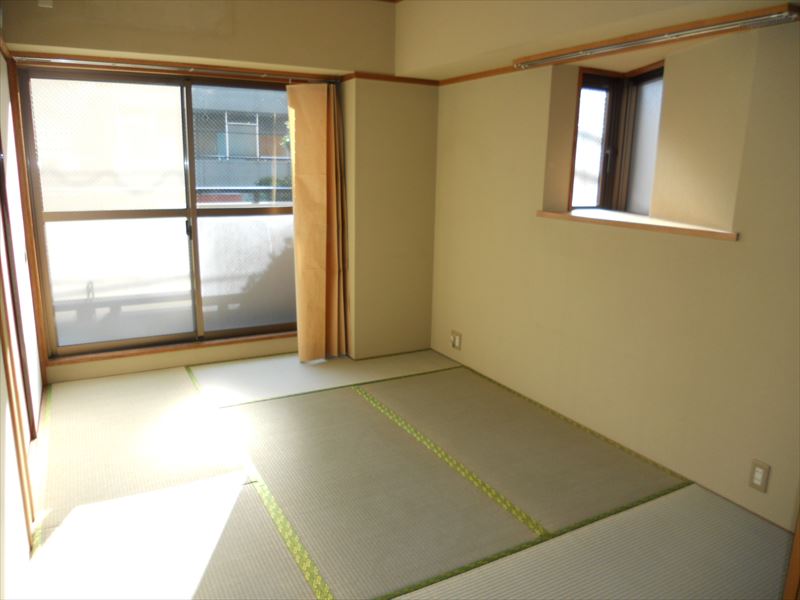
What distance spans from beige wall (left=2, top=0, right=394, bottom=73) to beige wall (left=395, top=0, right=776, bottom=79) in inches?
10.3

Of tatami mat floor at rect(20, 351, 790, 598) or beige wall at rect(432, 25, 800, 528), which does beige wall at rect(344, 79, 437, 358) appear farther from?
tatami mat floor at rect(20, 351, 790, 598)

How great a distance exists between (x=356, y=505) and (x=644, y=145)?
2753 millimetres

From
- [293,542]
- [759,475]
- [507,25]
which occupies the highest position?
[507,25]

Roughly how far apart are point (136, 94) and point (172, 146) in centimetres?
38

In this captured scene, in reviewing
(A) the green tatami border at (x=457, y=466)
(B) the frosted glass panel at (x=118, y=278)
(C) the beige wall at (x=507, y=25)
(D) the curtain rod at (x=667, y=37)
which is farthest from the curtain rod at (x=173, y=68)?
(A) the green tatami border at (x=457, y=466)

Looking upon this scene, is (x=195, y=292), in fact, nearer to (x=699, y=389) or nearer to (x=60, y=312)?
(x=60, y=312)

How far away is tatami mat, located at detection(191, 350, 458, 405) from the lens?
387 centimetres

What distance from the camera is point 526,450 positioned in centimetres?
316

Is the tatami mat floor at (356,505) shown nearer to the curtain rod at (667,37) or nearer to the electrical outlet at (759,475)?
the electrical outlet at (759,475)

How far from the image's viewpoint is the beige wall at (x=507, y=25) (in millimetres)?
2406

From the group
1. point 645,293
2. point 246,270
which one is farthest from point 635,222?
point 246,270

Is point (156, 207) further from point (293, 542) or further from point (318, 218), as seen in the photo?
point (293, 542)

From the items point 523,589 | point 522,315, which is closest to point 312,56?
point 522,315

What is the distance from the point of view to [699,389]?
2.79 meters
